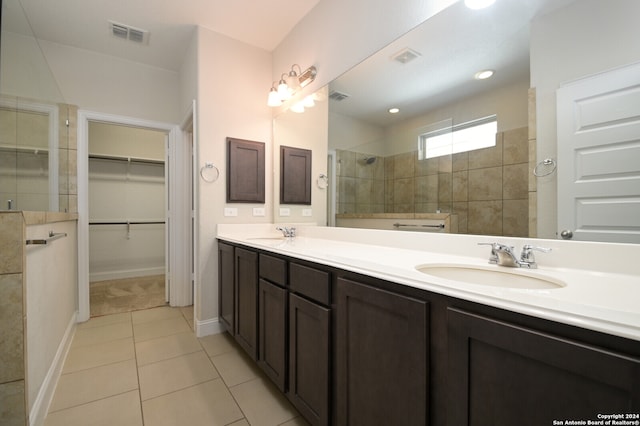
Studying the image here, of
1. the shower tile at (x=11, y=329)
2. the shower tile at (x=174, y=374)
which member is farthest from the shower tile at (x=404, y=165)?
the shower tile at (x=11, y=329)

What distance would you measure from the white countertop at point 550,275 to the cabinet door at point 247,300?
250mm

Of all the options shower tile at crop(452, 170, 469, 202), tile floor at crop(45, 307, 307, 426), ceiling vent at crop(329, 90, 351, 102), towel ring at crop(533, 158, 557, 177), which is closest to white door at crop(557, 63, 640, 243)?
towel ring at crop(533, 158, 557, 177)

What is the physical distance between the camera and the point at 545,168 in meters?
1.05

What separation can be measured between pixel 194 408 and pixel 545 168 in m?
2.03

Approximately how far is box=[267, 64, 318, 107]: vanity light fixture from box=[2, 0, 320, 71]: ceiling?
0.41 meters

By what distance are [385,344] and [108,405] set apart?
5.46ft

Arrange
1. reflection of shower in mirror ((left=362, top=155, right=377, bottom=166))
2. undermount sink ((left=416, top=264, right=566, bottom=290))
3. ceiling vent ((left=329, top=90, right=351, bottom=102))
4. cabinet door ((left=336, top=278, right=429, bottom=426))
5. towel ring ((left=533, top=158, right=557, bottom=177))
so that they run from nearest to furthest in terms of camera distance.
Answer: cabinet door ((left=336, top=278, right=429, bottom=426))
undermount sink ((left=416, top=264, right=566, bottom=290))
towel ring ((left=533, top=158, right=557, bottom=177))
reflection of shower in mirror ((left=362, top=155, right=377, bottom=166))
ceiling vent ((left=329, top=90, right=351, bottom=102))

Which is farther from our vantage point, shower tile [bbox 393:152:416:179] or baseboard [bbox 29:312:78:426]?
shower tile [bbox 393:152:416:179]

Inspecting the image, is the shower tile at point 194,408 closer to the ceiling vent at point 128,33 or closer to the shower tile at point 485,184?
the shower tile at point 485,184

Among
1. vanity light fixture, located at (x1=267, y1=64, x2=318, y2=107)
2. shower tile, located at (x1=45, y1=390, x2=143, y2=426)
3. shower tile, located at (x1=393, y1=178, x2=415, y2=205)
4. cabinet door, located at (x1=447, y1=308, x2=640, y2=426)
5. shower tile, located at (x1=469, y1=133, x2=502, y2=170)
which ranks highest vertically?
vanity light fixture, located at (x1=267, y1=64, x2=318, y2=107)

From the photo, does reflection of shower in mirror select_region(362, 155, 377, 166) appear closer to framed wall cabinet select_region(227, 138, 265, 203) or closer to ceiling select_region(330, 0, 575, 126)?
ceiling select_region(330, 0, 575, 126)

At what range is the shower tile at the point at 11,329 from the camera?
1128mm

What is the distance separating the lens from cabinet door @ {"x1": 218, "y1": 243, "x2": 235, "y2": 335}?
2152 mm

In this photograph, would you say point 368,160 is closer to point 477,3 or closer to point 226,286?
point 477,3
